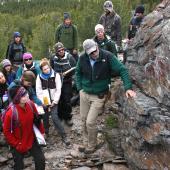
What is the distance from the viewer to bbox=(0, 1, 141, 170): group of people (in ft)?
22.5

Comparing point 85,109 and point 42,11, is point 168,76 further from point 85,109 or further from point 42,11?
point 42,11

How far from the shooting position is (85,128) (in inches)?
330

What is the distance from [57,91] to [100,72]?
138 centimetres

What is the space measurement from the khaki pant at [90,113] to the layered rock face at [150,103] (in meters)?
0.50

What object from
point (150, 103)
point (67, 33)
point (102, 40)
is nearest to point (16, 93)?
point (150, 103)

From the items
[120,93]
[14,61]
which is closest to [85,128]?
[120,93]

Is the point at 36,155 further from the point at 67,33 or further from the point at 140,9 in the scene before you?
the point at 67,33

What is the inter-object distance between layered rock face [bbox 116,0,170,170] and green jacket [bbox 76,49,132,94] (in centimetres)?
41

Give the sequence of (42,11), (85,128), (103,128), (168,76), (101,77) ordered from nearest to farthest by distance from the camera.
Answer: (168,76), (101,77), (85,128), (103,128), (42,11)

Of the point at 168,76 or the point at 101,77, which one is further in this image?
the point at 101,77

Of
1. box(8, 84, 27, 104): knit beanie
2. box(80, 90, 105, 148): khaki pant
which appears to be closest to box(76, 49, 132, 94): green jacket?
box(80, 90, 105, 148): khaki pant

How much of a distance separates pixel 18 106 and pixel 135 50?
2.90m

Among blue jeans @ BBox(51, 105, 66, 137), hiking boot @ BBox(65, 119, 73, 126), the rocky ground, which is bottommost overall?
the rocky ground

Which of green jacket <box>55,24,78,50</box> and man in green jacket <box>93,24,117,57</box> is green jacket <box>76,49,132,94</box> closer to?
man in green jacket <box>93,24,117,57</box>
